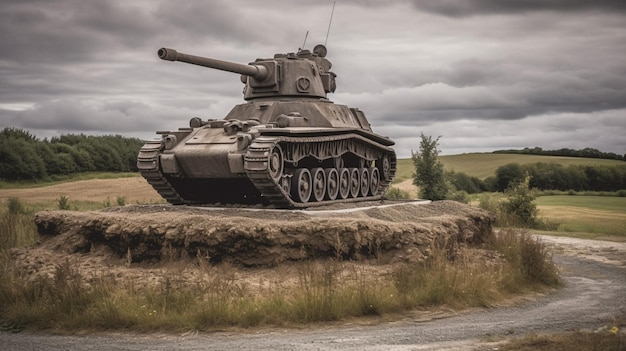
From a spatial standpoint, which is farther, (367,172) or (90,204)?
(90,204)

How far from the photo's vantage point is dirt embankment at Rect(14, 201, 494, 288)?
14.1 m

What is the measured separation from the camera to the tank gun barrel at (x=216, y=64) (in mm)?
15961

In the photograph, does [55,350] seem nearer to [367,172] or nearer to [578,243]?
[367,172]

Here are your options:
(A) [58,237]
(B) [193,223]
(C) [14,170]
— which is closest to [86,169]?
(C) [14,170]

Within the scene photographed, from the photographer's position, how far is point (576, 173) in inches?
1592

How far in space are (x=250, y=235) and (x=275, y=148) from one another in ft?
9.03

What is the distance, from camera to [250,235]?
13922mm

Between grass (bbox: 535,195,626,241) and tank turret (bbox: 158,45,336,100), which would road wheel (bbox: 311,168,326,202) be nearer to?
tank turret (bbox: 158,45,336,100)

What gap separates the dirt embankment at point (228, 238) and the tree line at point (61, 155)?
71.2ft

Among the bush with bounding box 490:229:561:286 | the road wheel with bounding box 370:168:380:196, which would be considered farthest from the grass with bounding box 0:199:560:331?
the road wheel with bounding box 370:168:380:196

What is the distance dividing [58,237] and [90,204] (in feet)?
42.6

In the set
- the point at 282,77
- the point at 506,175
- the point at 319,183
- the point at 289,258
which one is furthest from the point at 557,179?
the point at 289,258

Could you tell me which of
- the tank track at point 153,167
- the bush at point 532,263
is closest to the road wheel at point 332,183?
the tank track at point 153,167

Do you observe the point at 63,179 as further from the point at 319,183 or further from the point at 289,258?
the point at 289,258
